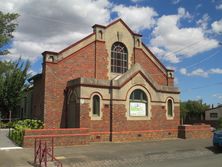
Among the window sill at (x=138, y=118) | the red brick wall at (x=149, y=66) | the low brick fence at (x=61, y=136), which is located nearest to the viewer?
the low brick fence at (x=61, y=136)

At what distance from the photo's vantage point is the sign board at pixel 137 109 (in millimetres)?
25109

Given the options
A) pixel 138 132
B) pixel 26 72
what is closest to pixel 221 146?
pixel 138 132

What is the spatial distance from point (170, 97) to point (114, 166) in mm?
13092

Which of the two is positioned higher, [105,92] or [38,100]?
[105,92]

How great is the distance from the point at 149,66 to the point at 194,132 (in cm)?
717

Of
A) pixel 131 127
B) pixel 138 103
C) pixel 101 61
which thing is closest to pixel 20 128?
pixel 131 127

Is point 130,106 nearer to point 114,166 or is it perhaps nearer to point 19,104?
point 114,166

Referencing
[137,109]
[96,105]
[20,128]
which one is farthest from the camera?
[137,109]

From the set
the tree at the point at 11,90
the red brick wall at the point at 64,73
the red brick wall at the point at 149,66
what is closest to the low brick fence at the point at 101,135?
the red brick wall at the point at 64,73

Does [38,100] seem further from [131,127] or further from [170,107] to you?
[170,107]

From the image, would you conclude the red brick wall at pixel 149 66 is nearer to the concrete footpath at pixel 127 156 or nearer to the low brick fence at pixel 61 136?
the concrete footpath at pixel 127 156

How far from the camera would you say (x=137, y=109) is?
25.5 m

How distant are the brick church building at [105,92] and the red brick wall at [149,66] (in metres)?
0.19

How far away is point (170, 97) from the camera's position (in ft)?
90.8
